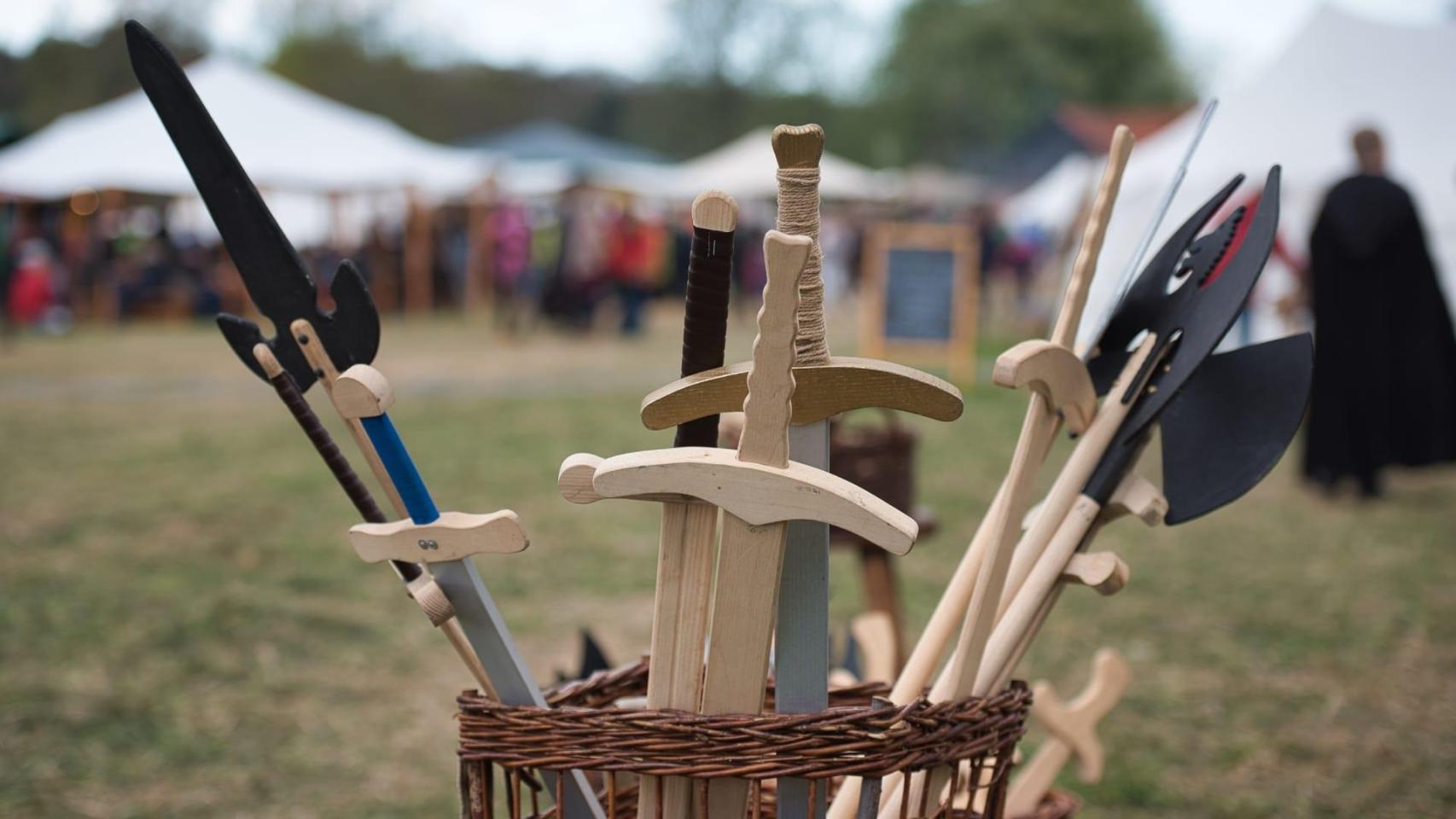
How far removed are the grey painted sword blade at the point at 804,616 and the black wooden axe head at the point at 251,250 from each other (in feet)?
1.15

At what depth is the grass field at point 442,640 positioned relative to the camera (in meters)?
2.35

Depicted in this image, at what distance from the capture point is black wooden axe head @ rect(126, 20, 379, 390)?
86 cm

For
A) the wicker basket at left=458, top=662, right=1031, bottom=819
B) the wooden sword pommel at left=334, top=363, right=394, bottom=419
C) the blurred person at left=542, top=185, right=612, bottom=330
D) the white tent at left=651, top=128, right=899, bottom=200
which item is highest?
the white tent at left=651, top=128, right=899, bottom=200

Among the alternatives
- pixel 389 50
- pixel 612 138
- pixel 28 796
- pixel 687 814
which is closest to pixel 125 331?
pixel 28 796

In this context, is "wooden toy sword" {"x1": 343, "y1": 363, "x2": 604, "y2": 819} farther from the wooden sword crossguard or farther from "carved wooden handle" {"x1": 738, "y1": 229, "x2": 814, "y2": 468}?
the wooden sword crossguard

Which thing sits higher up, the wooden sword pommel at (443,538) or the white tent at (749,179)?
the white tent at (749,179)

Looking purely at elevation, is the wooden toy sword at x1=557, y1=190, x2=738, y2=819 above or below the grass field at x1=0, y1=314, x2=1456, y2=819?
above

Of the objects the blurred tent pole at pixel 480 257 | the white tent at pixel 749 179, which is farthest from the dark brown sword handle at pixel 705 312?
the white tent at pixel 749 179

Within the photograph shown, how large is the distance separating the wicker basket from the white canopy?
11.0 metres

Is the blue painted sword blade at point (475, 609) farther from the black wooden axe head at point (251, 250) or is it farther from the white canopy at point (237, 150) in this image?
the white canopy at point (237, 150)

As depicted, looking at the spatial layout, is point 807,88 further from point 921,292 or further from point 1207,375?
point 1207,375

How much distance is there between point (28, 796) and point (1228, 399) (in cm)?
221

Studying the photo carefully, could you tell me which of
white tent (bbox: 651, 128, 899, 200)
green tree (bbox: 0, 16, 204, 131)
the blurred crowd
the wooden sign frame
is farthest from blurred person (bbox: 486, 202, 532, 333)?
green tree (bbox: 0, 16, 204, 131)

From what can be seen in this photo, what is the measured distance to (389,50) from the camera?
37.2m
